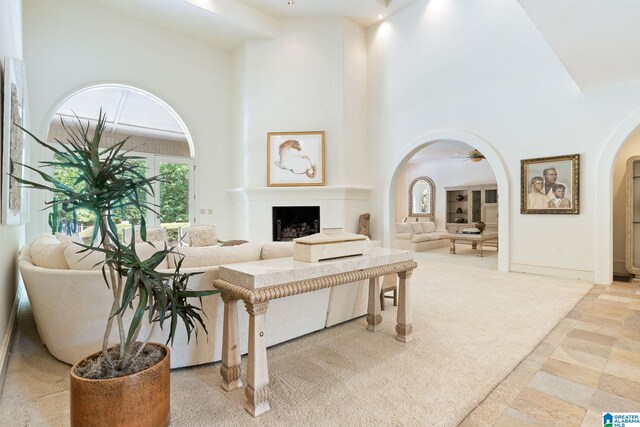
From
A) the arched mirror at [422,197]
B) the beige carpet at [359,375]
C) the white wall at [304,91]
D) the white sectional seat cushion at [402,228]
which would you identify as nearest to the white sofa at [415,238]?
the white sectional seat cushion at [402,228]

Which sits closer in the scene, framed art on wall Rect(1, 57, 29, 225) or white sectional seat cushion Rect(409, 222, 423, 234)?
framed art on wall Rect(1, 57, 29, 225)

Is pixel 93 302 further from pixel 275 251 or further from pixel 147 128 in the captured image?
pixel 147 128

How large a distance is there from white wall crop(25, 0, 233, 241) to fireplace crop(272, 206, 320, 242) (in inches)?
47.8

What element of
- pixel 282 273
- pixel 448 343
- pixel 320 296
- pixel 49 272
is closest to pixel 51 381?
pixel 49 272

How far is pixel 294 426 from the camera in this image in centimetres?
158

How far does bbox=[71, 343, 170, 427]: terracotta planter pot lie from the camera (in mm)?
1322

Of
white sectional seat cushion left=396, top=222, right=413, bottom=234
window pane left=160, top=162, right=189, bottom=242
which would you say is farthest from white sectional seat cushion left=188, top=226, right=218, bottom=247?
white sectional seat cushion left=396, top=222, right=413, bottom=234

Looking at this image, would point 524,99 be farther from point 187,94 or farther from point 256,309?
point 187,94

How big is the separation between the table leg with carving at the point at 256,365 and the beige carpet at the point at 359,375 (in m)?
0.06

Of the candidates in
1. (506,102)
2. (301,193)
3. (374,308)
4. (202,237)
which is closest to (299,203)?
(301,193)

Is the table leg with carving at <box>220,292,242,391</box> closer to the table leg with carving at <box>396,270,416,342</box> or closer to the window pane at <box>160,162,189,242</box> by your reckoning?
the table leg with carving at <box>396,270,416,342</box>

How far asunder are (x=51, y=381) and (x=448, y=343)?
2702 millimetres

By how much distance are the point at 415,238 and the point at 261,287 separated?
7.24m
